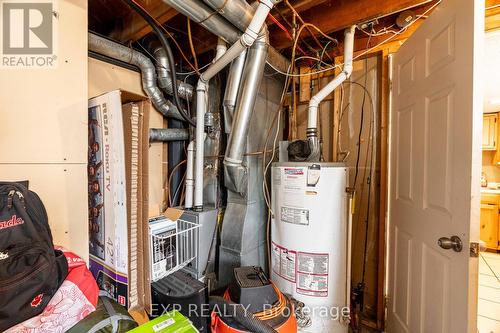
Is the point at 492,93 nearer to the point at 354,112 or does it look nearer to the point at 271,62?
the point at 354,112

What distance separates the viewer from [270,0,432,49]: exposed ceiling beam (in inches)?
53.7

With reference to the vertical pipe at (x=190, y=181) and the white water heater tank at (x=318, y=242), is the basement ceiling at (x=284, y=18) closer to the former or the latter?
the vertical pipe at (x=190, y=181)

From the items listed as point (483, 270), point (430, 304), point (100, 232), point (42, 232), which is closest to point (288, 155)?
point (430, 304)

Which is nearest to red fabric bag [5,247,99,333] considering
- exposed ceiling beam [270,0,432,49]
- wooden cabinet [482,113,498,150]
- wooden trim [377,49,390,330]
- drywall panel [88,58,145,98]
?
drywall panel [88,58,145,98]

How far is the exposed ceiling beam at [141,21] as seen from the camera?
1401 millimetres

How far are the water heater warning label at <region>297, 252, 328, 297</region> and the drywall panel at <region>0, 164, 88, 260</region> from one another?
1.19 m

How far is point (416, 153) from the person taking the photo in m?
1.28

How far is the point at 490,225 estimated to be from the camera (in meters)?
3.26

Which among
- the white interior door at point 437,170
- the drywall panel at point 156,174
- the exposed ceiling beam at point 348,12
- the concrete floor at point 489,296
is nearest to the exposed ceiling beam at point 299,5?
the exposed ceiling beam at point 348,12

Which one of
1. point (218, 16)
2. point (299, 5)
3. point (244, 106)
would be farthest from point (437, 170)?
point (218, 16)

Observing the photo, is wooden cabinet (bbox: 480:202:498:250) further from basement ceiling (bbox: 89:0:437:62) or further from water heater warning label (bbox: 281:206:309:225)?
water heater warning label (bbox: 281:206:309:225)

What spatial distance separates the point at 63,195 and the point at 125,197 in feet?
1.06

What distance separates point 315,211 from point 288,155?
0.47 meters

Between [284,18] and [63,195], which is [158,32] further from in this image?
[63,195]
